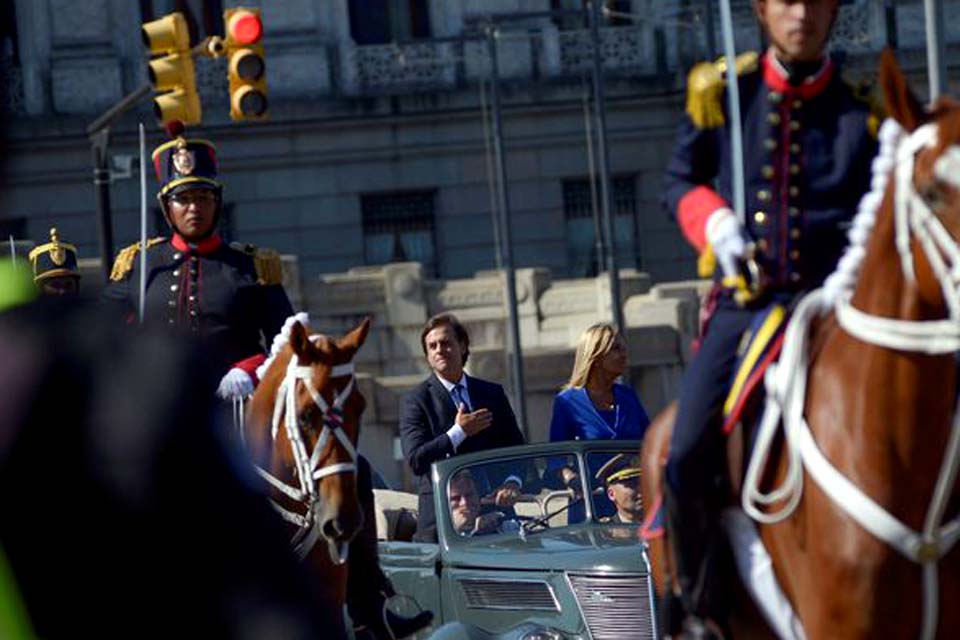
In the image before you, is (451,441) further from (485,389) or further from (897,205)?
(897,205)

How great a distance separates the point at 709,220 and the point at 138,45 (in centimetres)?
3879

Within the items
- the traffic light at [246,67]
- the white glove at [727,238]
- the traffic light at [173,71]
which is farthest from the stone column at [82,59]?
the white glove at [727,238]

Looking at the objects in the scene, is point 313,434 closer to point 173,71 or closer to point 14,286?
point 14,286

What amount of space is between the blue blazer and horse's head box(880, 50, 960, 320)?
567 centimetres

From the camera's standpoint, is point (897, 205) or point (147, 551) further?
point (897, 205)

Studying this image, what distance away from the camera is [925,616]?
7.27 m

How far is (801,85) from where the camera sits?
26.3ft

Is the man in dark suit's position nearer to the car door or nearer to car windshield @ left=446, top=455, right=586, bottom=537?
the car door

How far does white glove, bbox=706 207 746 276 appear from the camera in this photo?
25.3 feet

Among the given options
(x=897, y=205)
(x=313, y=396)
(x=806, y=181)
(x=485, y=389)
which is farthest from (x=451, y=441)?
(x=897, y=205)

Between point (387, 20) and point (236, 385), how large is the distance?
36.9 metres

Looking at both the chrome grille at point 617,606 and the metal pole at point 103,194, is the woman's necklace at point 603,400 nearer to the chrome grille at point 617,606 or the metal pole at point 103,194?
the chrome grille at point 617,606

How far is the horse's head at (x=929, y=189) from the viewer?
6984mm

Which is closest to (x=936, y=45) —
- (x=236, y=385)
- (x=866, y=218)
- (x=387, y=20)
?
(x=236, y=385)
